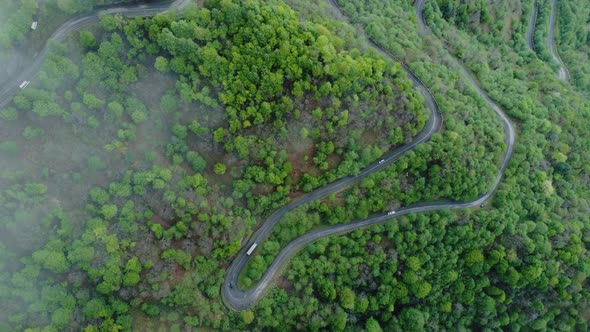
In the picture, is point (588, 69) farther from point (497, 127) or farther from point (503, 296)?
point (503, 296)

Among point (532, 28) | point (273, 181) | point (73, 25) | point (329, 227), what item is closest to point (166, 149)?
point (273, 181)

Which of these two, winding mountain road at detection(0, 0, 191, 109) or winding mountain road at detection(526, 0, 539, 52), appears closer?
winding mountain road at detection(0, 0, 191, 109)

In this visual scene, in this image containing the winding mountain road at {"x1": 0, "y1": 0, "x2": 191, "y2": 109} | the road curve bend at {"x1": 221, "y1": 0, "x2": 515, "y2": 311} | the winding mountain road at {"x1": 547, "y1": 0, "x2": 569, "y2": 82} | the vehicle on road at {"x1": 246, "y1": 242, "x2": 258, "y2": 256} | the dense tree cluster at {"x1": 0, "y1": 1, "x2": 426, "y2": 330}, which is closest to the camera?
the dense tree cluster at {"x1": 0, "y1": 1, "x2": 426, "y2": 330}

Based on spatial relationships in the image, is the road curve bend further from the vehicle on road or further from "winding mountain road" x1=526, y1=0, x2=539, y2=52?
A: "winding mountain road" x1=526, y1=0, x2=539, y2=52

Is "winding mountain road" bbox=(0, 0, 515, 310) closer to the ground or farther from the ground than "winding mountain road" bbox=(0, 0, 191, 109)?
closer to the ground

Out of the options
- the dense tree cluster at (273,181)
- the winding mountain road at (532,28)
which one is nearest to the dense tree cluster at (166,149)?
the dense tree cluster at (273,181)

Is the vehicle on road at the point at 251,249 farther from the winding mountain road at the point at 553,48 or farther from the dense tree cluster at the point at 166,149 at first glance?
the winding mountain road at the point at 553,48

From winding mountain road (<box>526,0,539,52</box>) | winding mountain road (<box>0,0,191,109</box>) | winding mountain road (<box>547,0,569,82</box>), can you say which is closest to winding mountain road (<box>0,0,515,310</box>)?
winding mountain road (<box>0,0,191,109</box>)
